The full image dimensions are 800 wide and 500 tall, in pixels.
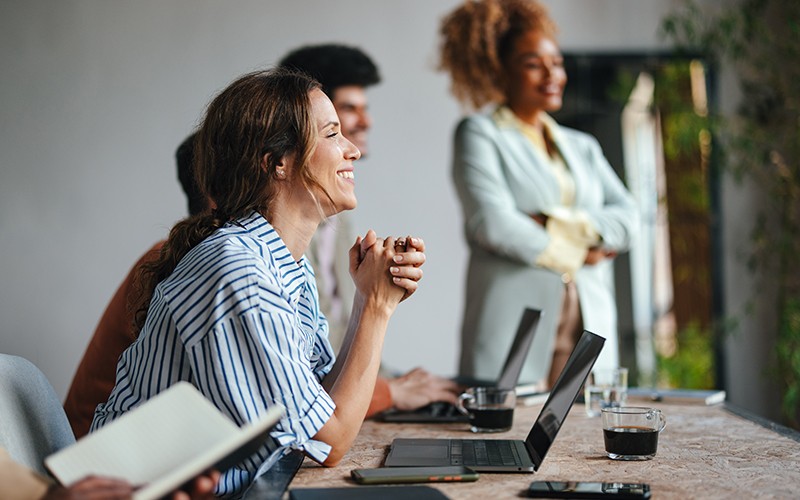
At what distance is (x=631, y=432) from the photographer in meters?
1.42

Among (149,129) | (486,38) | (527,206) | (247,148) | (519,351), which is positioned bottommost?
(519,351)

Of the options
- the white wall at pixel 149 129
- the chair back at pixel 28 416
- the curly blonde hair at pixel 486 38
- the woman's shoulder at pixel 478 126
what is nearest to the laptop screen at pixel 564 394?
the chair back at pixel 28 416

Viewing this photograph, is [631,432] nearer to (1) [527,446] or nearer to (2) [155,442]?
(1) [527,446]

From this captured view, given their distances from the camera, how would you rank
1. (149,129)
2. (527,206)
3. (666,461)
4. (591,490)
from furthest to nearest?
1. (149,129)
2. (527,206)
3. (666,461)
4. (591,490)

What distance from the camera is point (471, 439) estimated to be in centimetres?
164

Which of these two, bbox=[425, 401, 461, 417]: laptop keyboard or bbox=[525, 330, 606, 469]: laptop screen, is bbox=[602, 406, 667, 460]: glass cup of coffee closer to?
bbox=[525, 330, 606, 469]: laptop screen

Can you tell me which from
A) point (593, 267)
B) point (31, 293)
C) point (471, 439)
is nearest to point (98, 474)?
point (471, 439)

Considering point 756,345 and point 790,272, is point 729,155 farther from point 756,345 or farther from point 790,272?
point 756,345

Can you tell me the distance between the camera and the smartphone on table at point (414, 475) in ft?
4.10

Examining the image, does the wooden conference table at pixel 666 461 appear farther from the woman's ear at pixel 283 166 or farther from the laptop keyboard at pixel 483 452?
the woman's ear at pixel 283 166

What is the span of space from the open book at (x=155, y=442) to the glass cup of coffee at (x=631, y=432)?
616mm

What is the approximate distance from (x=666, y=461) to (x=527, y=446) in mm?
208

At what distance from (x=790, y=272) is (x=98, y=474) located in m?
3.78

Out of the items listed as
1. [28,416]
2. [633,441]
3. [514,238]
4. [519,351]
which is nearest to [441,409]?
[519,351]
